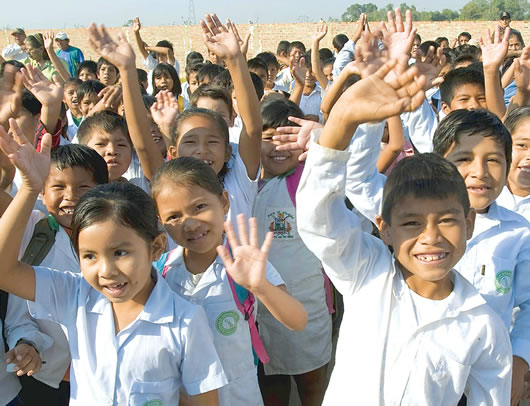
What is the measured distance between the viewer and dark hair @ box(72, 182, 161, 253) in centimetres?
158

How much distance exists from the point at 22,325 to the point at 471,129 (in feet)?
5.67

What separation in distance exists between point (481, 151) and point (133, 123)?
148 cm

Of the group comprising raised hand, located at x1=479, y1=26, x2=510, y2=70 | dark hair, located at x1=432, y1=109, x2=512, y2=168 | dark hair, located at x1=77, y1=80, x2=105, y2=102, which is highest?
dark hair, located at x1=77, y1=80, x2=105, y2=102

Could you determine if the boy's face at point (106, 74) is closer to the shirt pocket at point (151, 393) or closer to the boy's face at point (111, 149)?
the boy's face at point (111, 149)

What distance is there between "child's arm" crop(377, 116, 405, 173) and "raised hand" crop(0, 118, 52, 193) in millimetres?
1470

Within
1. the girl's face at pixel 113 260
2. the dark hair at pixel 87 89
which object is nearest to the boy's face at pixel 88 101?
the dark hair at pixel 87 89

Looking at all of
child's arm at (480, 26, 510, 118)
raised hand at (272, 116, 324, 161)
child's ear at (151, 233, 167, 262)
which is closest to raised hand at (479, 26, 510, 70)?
child's arm at (480, 26, 510, 118)

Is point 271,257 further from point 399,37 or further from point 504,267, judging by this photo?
point 399,37

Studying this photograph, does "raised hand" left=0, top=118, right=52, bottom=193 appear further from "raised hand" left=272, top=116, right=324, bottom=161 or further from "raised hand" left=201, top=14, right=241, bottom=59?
"raised hand" left=201, top=14, right=241, bottom=59

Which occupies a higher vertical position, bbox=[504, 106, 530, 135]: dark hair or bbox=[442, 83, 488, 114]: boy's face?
bbox=[442, 83, 488, 114]: boy's face

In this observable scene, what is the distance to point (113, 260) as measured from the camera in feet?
5.11

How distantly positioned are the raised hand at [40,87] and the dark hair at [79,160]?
61cm

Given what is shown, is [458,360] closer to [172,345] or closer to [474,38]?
[172,345]

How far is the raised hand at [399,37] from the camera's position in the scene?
1405 millimetres
